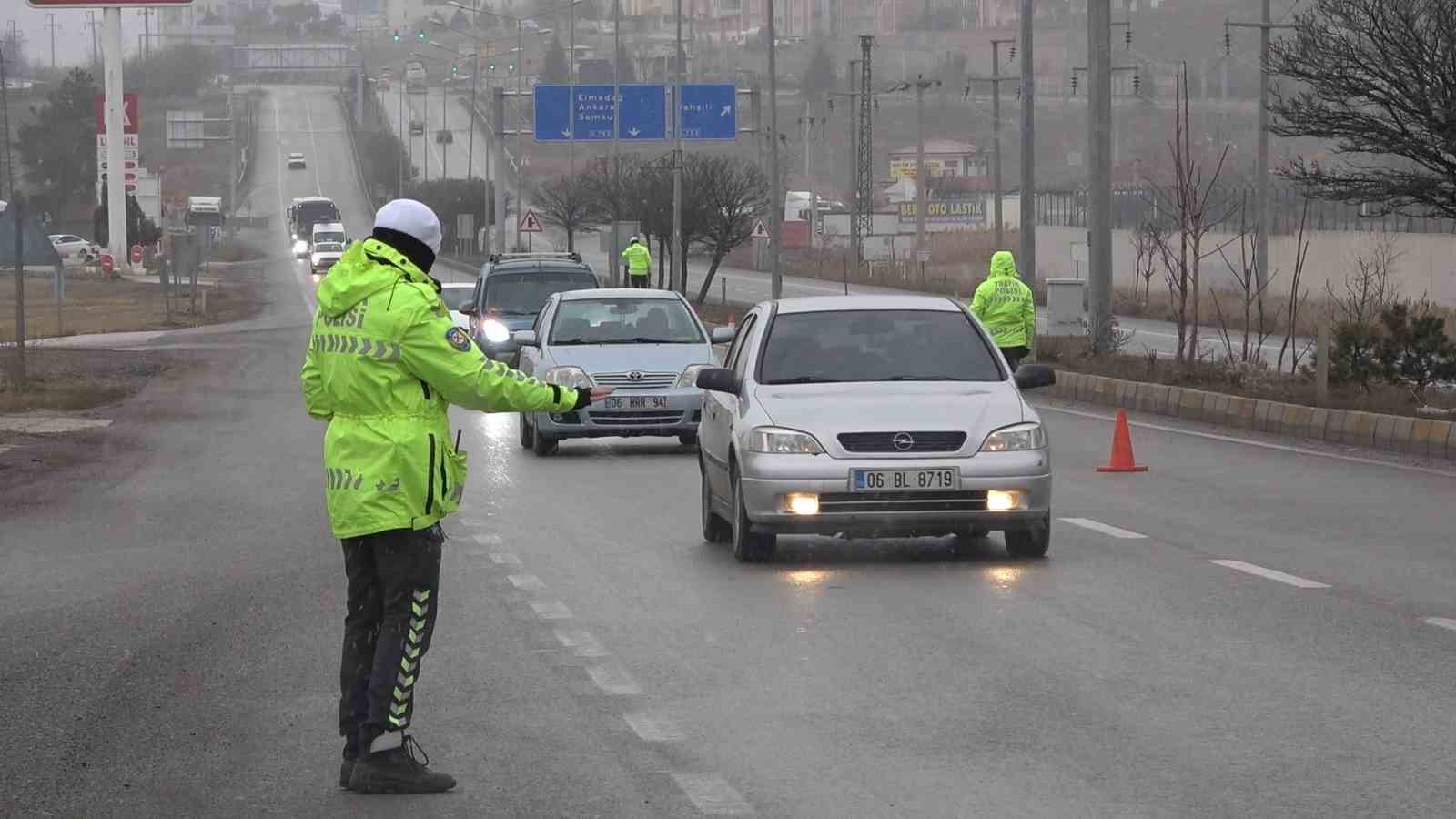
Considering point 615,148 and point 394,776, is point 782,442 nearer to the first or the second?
point 394,776

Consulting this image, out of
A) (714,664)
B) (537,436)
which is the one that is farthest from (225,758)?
(537,436)

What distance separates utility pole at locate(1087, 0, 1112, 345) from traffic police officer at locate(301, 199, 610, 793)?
24296 mm

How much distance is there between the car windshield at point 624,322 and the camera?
22.1m

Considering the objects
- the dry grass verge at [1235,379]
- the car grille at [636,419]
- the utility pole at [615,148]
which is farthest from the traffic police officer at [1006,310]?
the utility pole at [615,148]

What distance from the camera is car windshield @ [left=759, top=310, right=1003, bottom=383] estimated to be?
13.8 metres

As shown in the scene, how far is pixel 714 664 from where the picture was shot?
9.67m

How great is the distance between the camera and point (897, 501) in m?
12.7

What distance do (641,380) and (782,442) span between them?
815 centimetres

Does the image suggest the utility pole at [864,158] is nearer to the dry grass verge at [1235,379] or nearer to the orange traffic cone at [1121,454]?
the dry grass verge at [1235,379]

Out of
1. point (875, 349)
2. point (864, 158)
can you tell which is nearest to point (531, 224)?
point (864, 158)

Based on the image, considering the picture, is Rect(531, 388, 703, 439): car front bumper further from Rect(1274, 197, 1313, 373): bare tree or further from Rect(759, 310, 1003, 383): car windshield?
Rect(759, 310, 1003, 383): car windshield

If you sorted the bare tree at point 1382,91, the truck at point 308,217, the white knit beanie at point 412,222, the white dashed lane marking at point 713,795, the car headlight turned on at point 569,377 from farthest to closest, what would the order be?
the truck at point 308,217, the bare tree at point 1382,91, the car headlight turned on at point 569,377, the white knit beanie at point 412,222, the white dashed lane marking at point 713,795

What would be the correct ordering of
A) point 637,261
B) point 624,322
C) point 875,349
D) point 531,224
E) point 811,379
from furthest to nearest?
point 531,224, point 637,261, point 624,322, point 875,349, point 811,379

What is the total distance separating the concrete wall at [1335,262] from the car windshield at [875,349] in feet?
116
